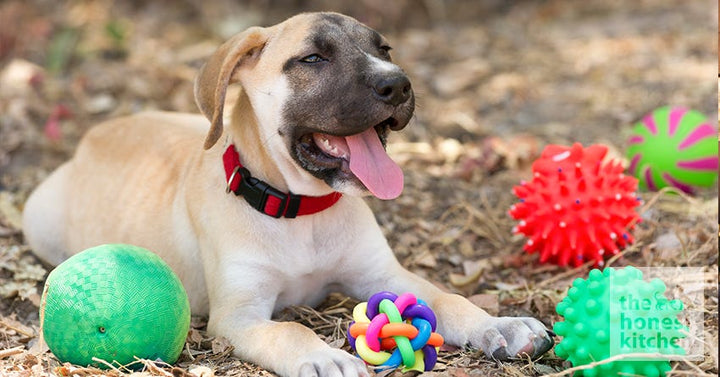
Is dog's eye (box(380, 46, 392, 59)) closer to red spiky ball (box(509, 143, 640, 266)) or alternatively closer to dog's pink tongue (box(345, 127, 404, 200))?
dog's pink tongue (box(345, 127, 404, 200))

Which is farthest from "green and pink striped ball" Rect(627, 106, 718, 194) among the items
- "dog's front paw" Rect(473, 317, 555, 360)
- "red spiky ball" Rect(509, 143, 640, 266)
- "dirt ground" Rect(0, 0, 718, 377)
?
"dog's front paw" Rect(473, 317, 555, 360)

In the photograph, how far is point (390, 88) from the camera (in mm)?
3820

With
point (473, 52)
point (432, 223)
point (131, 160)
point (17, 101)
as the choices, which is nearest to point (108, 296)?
point (131, 160)

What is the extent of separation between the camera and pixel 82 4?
10.0m

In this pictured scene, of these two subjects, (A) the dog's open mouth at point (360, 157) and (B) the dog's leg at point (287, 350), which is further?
(A) the dog's open mouth at point (360, 157)

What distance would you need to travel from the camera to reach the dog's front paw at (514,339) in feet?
12.2

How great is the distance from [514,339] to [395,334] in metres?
0.58

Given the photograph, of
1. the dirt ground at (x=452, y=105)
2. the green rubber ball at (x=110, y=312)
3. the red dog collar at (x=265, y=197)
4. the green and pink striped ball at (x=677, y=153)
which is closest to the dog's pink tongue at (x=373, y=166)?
the red dog collar at (x=265, y=197)

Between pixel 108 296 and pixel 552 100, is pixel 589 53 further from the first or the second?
pixel 108 296

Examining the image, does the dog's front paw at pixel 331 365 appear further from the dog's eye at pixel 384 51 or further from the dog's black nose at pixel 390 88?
the dog's eye at pixel 384 51

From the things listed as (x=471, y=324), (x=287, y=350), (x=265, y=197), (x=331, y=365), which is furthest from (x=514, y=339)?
(x=265, y=197)

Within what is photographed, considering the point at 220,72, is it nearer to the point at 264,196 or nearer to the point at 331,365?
the point at 264,196

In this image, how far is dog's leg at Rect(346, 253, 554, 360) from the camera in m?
3.72

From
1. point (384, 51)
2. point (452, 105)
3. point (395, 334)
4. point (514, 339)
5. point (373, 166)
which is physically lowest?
point (514, 339)
